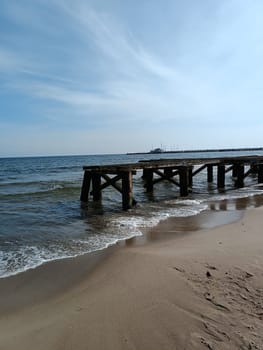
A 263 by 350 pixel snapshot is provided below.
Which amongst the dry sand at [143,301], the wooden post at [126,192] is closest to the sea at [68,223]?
the wooden post at [126,192]

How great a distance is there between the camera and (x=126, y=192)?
42.4 feet

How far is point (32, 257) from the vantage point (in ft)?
22.6

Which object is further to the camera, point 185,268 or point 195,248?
point 195,248

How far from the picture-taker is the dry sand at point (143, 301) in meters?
3.39

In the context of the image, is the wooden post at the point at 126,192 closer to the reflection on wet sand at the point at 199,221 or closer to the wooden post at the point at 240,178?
the reflection on wet sand at the point at 199,221

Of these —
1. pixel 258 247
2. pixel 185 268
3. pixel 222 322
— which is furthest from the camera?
pixel 258 247

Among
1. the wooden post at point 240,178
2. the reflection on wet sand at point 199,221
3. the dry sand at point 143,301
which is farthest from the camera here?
the wooden post at point 240,178

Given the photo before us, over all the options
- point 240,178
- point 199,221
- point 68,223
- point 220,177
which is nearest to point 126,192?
point 68,223

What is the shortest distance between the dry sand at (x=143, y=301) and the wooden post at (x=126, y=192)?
5853mm

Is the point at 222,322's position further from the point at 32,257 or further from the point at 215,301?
the point at 32,257

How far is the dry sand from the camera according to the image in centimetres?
339

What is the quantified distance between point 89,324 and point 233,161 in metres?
19.5

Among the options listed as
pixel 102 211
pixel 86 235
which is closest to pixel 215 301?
pixel 86 235

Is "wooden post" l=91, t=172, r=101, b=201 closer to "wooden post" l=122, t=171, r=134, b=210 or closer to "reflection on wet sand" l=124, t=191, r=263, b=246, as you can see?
"wooden post" l=122, t=171, r=134, b=210
